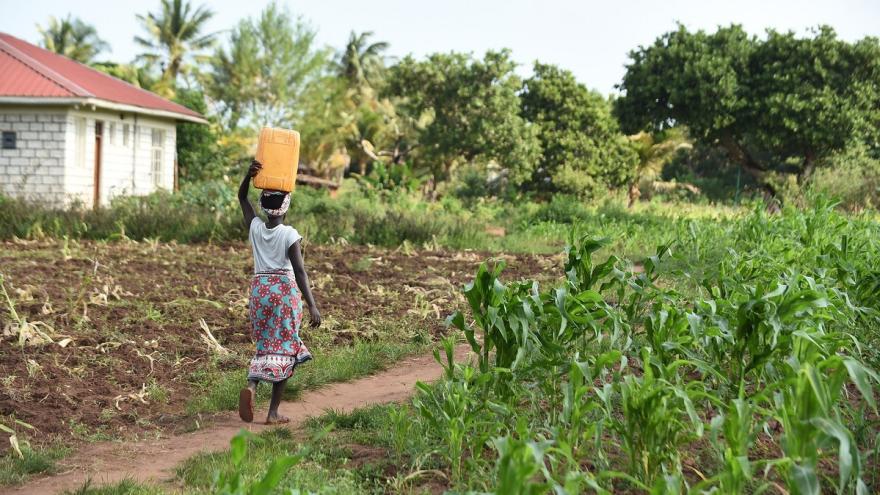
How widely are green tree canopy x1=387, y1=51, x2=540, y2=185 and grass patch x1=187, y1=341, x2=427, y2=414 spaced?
21.5m

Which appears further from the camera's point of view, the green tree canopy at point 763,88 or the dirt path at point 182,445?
the green tree canopy at point 763,88

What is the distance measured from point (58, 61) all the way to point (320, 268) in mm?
15756

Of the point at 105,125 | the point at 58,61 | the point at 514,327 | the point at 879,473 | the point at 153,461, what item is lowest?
the point at 153,461

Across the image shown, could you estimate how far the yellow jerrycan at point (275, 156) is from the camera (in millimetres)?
5551

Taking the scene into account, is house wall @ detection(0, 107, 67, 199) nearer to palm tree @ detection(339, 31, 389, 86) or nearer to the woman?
the woman

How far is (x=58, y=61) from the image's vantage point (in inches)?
960

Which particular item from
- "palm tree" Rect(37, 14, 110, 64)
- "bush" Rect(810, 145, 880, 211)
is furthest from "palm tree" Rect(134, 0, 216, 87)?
"bush" Rect(810, 145, 880, 211)

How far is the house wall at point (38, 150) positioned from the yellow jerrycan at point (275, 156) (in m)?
16.7

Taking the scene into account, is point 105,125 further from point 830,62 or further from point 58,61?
point 830,62

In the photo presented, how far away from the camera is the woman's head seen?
18.5 ft

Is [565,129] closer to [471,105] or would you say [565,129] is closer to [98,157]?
[471,105]

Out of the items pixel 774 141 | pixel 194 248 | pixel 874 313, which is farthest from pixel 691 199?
pixel 874 313

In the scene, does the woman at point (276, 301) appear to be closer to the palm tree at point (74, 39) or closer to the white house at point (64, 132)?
the white house at point (64, 132)

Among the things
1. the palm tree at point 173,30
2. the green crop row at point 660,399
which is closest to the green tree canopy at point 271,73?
the palm tree at point 173,30
